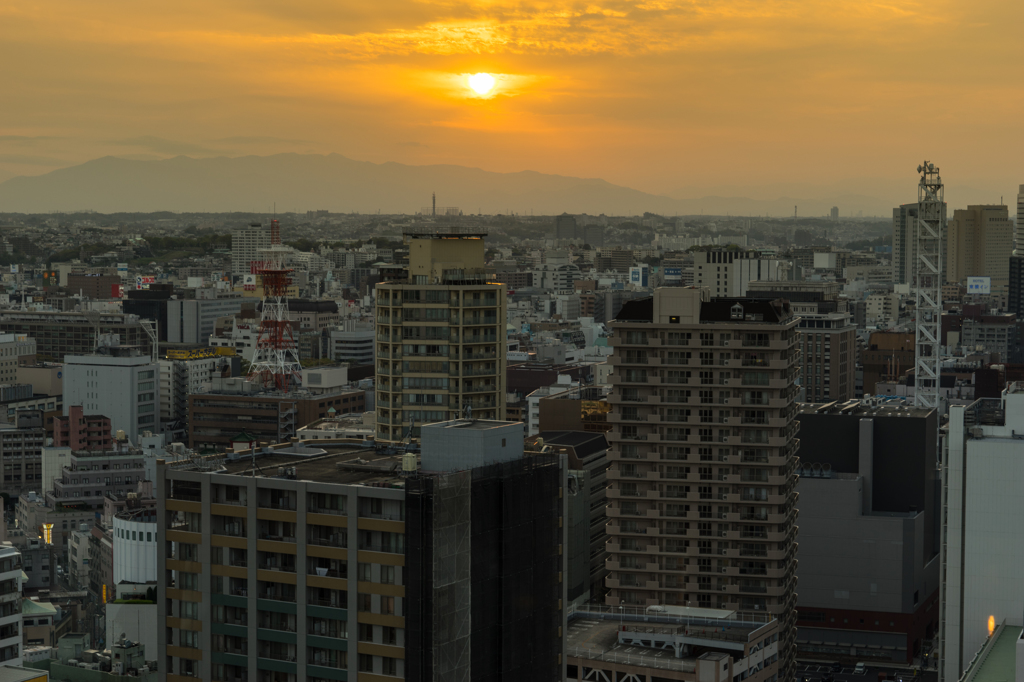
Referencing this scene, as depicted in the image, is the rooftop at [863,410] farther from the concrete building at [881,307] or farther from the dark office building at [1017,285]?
the dark office building at [1017,285]

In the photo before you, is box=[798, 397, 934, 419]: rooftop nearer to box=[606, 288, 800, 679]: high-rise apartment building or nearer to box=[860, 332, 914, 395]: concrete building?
box=[606, 288, 800, 679]: high-rise apartment building

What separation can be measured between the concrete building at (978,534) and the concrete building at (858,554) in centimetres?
1543

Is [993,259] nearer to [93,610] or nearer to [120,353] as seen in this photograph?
[120,353]

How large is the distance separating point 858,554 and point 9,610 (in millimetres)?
28273

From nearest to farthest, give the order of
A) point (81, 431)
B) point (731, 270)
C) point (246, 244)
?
point (81, 431)
point (731, 270)
point (246, 244)

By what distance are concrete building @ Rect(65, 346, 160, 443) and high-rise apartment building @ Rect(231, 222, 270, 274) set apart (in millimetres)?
108683

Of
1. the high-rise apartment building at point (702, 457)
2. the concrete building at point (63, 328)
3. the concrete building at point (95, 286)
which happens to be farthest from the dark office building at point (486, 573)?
the concrete building at point (95, 286)

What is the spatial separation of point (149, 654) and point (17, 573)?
10.4 metres

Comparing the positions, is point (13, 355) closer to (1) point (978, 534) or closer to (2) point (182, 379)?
(2) point (182, 379)

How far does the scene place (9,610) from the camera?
27109 millimetres

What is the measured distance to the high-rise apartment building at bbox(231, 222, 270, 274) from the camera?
191125mm

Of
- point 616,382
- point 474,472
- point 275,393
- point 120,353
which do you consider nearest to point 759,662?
point 616,382

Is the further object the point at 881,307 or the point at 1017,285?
the point at 881,307

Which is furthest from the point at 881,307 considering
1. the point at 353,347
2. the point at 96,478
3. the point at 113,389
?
the point at 96,478
